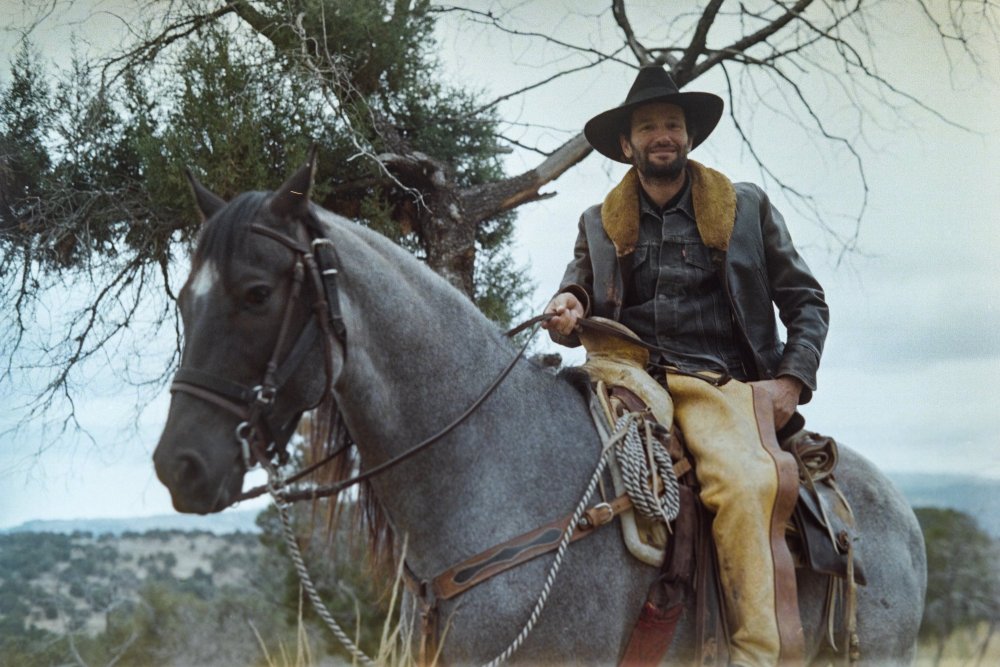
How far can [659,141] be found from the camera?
3.48m

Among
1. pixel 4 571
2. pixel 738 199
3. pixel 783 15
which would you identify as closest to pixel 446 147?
pixel 783 15

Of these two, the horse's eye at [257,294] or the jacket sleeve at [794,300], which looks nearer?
the horse's eye at [257,294]

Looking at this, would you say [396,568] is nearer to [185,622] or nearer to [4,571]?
[4,571]

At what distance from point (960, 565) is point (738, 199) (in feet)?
12.8

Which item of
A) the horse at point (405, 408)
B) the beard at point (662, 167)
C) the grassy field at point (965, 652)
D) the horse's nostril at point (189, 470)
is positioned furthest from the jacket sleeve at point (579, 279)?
the grassy field at point (965, 652)

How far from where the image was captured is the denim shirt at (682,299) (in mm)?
3365

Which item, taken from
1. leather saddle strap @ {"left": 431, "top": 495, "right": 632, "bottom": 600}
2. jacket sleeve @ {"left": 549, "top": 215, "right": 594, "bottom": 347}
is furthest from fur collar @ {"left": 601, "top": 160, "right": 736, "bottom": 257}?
leather saddle strap @ {"left": 431, "top": 495, "right": 632, "bottom": 600}

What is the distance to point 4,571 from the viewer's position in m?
5.80

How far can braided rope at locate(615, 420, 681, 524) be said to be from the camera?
2.71 m

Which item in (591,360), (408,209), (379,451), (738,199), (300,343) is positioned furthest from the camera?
(408,209)

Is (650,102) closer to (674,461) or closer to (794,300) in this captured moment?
(794,300)

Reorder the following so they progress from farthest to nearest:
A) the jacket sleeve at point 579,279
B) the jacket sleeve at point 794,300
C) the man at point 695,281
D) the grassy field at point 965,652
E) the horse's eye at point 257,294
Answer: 1. the grassy field at point 965,652
2. the jacket sleeve at point 579,279
3. the jacket sleeve at point 794,300
4. the man at point 695,281
5. the horse's eye at point 257,294

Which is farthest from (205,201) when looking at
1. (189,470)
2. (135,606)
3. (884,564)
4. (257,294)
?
(135,606)

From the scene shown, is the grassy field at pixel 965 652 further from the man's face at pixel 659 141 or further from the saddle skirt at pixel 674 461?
the man's face at pixel 659 141
